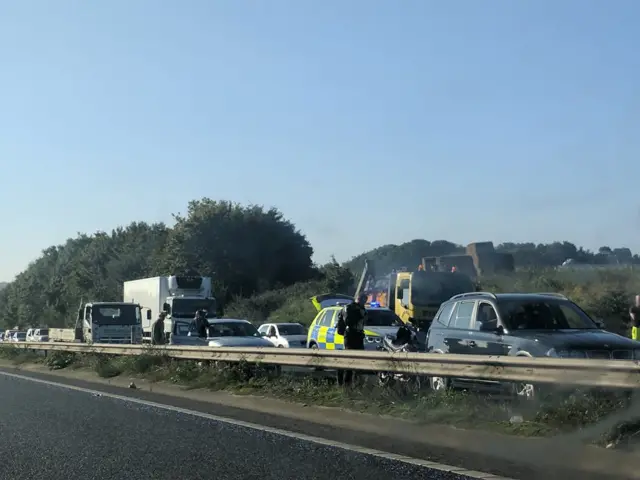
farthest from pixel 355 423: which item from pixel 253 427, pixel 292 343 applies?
pixel 292 343

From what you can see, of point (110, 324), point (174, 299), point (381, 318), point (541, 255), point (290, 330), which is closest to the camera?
point (381, 318)

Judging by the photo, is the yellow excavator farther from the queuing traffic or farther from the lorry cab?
the lorry cab

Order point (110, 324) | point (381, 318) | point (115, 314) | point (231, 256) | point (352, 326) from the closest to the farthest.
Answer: point (352, 326) → point (381, 318) → point (110, 324) → point (115, 314) → point (231, 256)

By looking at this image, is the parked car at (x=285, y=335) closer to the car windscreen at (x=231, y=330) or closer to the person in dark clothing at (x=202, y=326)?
the car windscreen at (x=231, y=330)

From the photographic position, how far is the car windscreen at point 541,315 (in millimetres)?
11586

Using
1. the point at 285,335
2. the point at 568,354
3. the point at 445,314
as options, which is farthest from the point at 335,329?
the point at 568,354

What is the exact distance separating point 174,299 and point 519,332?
22167mm

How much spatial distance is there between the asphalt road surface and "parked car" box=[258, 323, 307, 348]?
10.5 metres

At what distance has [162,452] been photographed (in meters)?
8.49

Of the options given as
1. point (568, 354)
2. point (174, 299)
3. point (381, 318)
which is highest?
point (174, 299)

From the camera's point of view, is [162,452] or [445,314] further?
[445,314]

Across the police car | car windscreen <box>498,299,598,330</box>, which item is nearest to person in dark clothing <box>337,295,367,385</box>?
car windscreen <box>498,299,598,330</box>

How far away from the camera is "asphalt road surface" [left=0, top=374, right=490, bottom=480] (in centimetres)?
736

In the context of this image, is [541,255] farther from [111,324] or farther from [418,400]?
[418,400]
